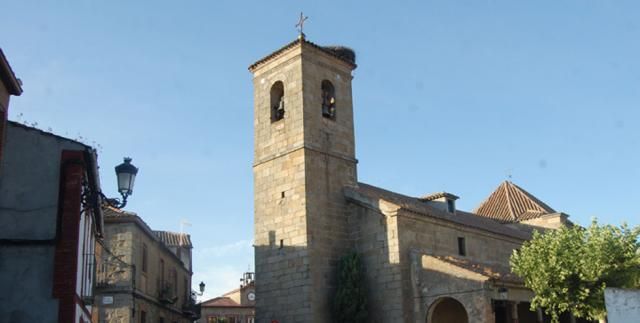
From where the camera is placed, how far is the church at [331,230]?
21562 mm

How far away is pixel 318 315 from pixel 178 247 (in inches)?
829

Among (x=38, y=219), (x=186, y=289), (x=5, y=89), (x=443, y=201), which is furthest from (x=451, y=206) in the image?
(x=5, y=89)

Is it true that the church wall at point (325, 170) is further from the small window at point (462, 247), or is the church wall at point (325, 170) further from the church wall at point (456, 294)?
the small window at point (462, 247)

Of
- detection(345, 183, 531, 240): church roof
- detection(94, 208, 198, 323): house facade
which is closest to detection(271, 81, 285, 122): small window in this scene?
detection(345, 183, 531, 240): church roof

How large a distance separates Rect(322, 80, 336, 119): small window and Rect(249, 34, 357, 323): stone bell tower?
0.04 metres

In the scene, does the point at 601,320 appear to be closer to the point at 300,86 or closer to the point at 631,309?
the point at 631,309

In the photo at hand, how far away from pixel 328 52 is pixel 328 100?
5.83 feet

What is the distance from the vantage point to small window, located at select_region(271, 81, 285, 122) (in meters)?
25.0

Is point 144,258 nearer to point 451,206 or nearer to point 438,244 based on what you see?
point 438,244

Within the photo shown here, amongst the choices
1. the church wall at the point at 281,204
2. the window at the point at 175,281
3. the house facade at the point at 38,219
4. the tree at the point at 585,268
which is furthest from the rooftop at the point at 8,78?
the window at the point at 175,281

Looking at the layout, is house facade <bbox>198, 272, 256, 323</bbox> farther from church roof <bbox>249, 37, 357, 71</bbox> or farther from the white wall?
the white wall

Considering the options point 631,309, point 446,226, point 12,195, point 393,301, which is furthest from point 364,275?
point 12,195

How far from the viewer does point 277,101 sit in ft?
83.4

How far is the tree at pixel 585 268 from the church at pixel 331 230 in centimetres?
168
